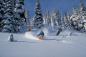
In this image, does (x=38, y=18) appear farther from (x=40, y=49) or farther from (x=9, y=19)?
(x=40, y=49)

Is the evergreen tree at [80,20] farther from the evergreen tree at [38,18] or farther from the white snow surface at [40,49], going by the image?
the white snow surface at [40,49]

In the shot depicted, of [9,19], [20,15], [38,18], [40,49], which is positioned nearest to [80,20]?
[38,18]

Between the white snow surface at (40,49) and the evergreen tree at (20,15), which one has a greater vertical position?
the evergreen tree at (20,15)

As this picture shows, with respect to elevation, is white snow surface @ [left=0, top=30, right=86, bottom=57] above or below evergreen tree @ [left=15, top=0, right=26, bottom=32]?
below

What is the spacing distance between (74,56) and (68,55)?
1.07 feet

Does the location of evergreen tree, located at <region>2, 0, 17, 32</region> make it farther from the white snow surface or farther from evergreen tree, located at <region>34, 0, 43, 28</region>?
the white snow surface

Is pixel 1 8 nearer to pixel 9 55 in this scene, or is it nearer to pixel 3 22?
pixel 3 22

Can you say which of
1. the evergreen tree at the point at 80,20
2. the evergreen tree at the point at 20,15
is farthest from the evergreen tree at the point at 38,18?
the evergreen tree at the point at 80,20

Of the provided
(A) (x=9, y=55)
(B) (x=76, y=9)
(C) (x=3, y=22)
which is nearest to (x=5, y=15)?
(C) (x=3, y=22)

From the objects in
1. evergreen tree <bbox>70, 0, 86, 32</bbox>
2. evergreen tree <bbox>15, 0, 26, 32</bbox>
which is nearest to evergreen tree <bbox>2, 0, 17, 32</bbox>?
evergreen tree <bbox>15, 0, 26, 32</bbox>

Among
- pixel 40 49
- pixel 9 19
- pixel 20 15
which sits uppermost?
pixel 20 15

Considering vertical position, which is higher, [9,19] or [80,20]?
[9,19]

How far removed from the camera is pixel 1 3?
34.4 m

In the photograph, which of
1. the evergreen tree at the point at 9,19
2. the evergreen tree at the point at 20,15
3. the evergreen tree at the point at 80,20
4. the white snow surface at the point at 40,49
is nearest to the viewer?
the white snow surface at the point at 40,49
